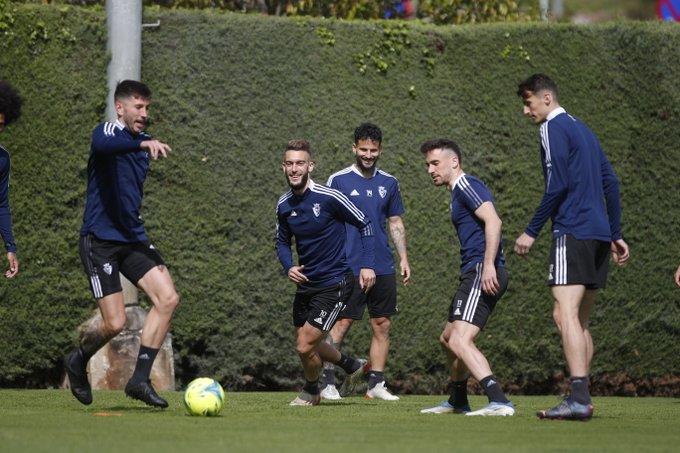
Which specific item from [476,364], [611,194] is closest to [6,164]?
[476,364]

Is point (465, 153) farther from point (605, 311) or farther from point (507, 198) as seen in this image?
point (605, 311)

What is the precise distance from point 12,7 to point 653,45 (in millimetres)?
6974

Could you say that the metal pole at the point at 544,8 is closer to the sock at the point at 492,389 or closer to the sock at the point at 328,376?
the sock at the point at 328,376

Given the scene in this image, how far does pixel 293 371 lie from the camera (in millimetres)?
13750

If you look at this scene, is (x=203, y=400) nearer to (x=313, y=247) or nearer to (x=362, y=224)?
(x=313, y=247)

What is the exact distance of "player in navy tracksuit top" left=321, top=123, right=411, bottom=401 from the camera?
12352 mm

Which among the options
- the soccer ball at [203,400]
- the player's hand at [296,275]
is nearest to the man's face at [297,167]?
the player's hand at [296,275]

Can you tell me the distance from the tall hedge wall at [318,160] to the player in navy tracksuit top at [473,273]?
3864mm

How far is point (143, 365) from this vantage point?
9500mm

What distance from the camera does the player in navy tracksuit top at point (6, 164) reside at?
10.6 m

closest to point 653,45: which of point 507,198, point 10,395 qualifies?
point 507,198

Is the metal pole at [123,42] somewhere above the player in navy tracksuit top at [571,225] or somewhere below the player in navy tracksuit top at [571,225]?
above

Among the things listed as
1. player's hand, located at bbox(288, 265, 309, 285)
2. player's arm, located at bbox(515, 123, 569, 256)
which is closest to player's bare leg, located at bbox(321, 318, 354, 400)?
player's hand, located at bbox(288, 265, 309, 285)

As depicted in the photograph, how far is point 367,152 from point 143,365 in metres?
3.74
